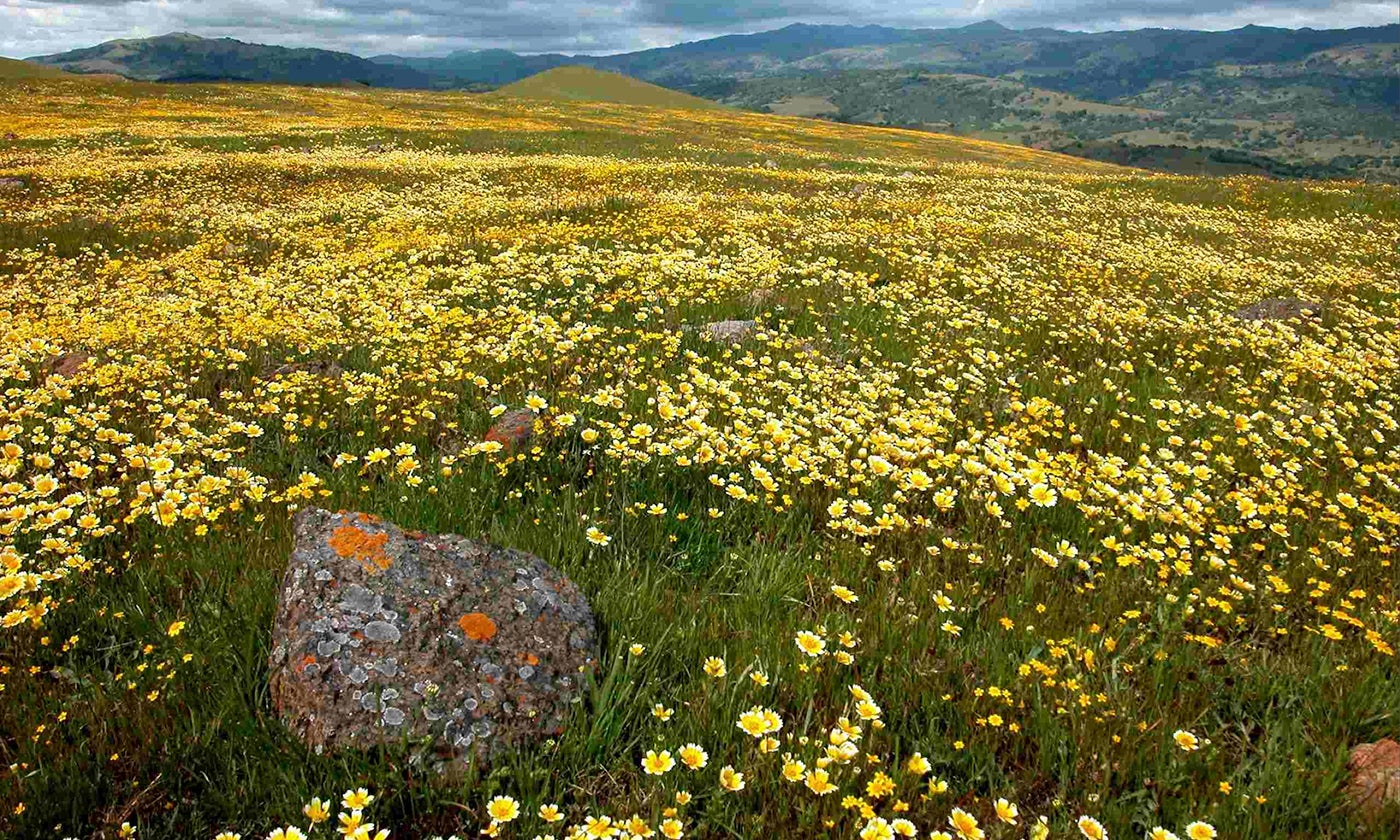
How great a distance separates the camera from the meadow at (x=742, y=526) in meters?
3.07

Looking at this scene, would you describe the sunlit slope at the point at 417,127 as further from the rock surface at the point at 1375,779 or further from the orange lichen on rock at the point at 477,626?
the rock surface at the point at 1375,779

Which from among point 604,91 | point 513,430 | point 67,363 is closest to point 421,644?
point 513,430

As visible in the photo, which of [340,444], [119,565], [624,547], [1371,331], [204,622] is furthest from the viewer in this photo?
[1371,331]

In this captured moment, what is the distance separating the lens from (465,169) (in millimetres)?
26359

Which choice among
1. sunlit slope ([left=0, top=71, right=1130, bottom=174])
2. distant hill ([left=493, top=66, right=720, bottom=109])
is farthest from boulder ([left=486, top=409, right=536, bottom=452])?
distant hill ([left=493, top=66, right=720, bottom=109])

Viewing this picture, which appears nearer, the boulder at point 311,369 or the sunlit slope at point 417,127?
the boulder at point 311,369

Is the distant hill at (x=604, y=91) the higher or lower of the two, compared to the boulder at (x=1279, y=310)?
higher

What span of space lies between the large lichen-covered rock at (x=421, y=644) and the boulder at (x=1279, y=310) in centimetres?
1244

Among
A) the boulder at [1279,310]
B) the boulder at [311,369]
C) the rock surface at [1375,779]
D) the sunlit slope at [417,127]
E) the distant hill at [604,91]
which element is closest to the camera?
the rock surface at [1375,779]

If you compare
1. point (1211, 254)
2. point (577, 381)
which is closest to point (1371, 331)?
point (1211, 254)

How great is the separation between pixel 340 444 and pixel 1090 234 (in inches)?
724

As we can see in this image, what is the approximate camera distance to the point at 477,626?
11.2ft

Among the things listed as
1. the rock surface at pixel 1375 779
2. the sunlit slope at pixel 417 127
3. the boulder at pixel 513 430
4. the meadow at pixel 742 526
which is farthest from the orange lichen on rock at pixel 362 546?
the sunlit slope at pixel 417 127

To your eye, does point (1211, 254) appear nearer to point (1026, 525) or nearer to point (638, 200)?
point (638, 200)
